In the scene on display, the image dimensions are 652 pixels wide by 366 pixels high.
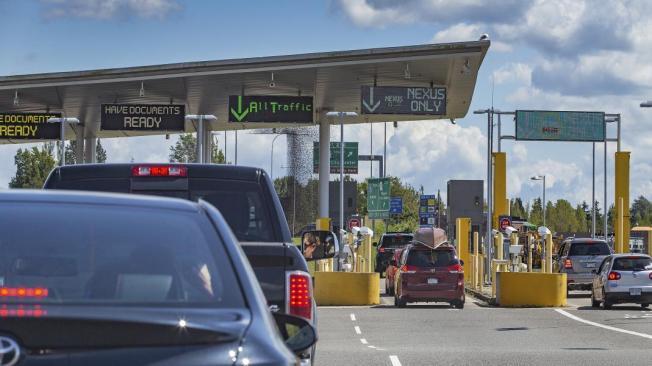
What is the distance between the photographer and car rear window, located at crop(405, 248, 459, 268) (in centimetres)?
3400

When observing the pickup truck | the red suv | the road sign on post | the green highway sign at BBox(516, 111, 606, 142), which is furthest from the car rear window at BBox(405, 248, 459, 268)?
the road sign on post

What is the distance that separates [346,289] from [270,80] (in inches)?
248

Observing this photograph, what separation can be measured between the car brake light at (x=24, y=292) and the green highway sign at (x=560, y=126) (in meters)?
50.9

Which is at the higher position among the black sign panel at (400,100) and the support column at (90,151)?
the black sign panel at (400,100)

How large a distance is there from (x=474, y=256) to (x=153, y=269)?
3922 cm

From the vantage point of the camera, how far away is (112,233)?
5.28m

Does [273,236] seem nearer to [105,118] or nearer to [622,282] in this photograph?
[622,282]

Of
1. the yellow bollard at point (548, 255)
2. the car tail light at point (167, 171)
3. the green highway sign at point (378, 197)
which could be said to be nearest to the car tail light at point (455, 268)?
the yellow bollard at point (548, 255)

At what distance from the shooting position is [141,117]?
1475 inches

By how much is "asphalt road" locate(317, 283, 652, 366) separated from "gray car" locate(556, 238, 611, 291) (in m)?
6.04

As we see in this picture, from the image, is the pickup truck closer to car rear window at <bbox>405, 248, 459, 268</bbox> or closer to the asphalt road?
the asphalt road

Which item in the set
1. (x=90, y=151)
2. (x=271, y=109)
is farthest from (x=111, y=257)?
(x=90, y=151)

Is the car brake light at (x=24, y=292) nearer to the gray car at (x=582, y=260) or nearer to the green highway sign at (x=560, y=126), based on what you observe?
the gray car at (x=582, y=260)

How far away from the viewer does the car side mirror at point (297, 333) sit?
556cm
